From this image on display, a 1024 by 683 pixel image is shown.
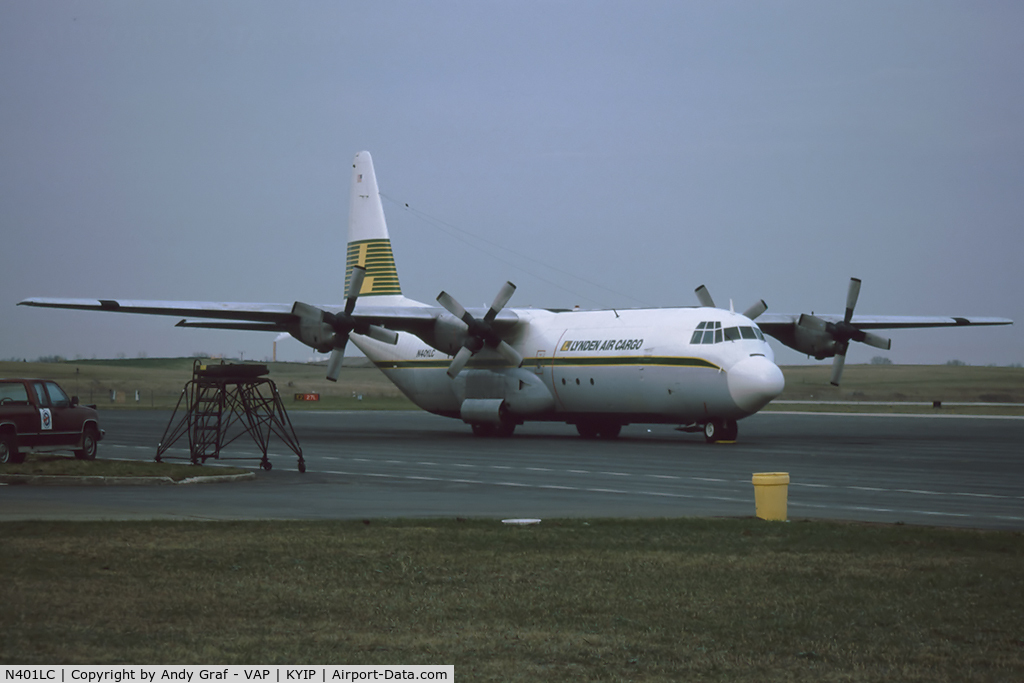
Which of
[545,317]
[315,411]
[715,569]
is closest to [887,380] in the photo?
[315,411]

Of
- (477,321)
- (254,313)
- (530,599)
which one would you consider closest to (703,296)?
(477,321)

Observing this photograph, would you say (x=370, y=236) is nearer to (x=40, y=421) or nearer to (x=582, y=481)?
(x=40, y=421)

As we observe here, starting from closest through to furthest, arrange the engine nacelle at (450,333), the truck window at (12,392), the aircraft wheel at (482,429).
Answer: the truck window at (12,392) → the engine nacelle at (450,333) → the aircraft wheel at (482,429)

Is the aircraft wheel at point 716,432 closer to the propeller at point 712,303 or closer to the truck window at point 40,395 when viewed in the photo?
the propeller at point 712,303

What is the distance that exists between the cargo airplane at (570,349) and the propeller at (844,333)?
4 centimetres

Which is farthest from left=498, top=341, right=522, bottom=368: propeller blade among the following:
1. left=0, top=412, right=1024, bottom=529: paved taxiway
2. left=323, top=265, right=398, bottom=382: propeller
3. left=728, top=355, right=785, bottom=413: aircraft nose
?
left=728, top=355, right=785, bottom=413: aircraft nose

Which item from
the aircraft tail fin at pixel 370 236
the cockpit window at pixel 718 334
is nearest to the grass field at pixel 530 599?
the cockpit window at pixel 718 334

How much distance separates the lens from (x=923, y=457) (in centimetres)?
2791

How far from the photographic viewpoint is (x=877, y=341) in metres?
39.7

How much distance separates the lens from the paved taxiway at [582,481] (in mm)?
15969

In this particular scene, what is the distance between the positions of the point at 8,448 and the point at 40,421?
2.85ft

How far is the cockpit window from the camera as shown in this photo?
33.4m

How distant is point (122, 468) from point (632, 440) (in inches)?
763

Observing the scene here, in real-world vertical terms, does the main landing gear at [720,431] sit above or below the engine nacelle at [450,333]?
below
